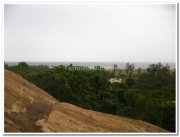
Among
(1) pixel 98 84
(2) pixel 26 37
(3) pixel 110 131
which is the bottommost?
(3) pixel 110 131

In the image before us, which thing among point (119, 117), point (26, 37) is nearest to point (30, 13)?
point (26, 37)

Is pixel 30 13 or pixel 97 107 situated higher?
pixel 30 13

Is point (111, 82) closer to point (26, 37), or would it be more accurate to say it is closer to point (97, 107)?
point (97, 107)

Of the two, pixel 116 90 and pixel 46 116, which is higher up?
pixel 116 90
